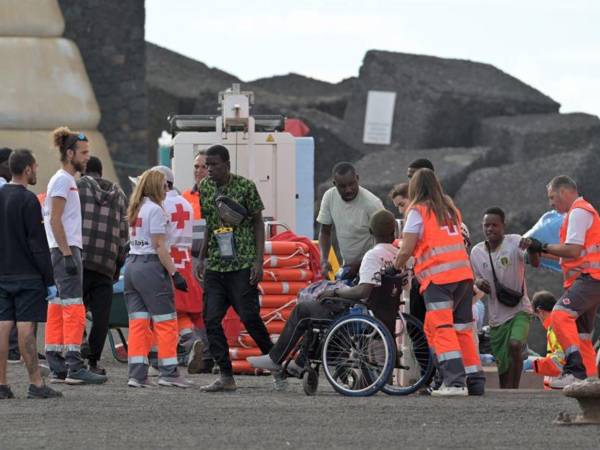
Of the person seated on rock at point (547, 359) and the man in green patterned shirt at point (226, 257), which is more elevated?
the man in green patterned shirt at point (226, 257)

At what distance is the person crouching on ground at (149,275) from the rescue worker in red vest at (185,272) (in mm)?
641

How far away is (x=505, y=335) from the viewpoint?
15.3m

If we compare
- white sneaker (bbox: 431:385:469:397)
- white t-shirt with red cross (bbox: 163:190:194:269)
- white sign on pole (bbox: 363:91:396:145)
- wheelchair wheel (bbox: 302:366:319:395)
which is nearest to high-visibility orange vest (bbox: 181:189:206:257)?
white t-shirt with red cross (bbox: 163:190:194:269)

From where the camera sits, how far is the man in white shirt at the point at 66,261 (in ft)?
45.3

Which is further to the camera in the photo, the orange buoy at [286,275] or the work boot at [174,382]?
the orange buoy at [286,275]

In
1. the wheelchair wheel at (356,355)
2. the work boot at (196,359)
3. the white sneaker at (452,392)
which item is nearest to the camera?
the white sneaker at (452,392)

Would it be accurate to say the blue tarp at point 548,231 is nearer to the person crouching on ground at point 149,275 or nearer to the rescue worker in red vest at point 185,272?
the rescue worker in red vest at point 185,272

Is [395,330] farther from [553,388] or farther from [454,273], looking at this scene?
[553,388]

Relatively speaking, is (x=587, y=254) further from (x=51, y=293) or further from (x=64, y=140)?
(x=51, y=293)

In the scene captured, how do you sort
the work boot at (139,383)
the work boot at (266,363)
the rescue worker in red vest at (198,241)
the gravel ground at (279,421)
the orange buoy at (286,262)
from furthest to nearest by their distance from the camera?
the orange buoy at (286,262), the rescue worker in red vest at (198,241), the work boot at (139,383), the work boot at (266,363), the gravel ground at (279,421)

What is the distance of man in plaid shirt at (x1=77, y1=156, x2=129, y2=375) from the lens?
1470 cm

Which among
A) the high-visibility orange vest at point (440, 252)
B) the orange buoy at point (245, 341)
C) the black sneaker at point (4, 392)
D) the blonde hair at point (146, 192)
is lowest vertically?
the black sneaker at point (4, 392)

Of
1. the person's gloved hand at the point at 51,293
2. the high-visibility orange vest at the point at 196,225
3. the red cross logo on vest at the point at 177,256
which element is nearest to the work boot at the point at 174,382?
the person's gloved hand at the point at 51,293

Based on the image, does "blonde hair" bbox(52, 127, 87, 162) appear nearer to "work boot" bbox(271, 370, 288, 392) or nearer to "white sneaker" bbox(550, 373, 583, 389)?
"work boot" bbox(271, 370, 288, 392)
